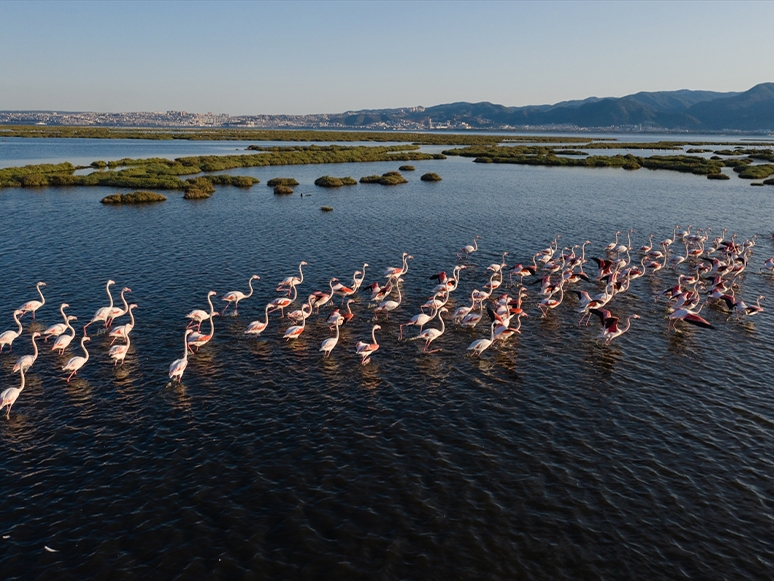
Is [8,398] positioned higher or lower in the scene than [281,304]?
A: lower

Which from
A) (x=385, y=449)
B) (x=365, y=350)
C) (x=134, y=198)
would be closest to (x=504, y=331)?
(x=365, y=350)

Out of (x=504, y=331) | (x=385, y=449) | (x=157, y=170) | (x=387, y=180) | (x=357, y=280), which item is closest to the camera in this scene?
(x=385, y=449)

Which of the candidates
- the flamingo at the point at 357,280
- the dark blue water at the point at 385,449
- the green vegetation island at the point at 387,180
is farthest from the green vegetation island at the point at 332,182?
the flamingo at the point at 357,280

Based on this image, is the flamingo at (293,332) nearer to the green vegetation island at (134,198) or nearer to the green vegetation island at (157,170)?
the green vegetation island at (134,198)

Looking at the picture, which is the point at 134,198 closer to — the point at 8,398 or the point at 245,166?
the point at 245,166

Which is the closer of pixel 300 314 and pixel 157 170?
pixel 300 314

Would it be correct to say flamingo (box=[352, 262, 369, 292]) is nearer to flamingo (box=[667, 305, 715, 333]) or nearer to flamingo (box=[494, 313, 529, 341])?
flamingo (box=[494, 313, 529, 341])
